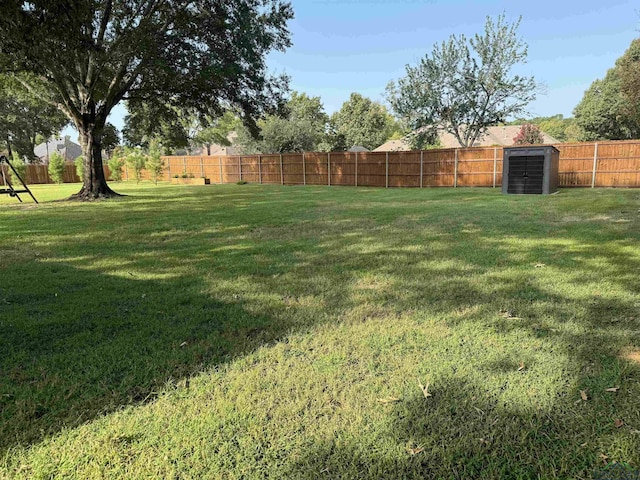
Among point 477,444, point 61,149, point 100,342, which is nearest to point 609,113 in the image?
point 477,444

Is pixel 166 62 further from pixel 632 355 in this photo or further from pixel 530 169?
pixel 632 355

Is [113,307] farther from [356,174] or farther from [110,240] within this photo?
[356,174]

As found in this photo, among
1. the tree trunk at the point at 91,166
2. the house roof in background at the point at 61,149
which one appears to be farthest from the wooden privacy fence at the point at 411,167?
the house roof in background at the point at 61,149

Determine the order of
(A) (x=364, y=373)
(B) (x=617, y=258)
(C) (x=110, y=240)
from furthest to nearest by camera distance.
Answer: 1. (C) (x=110, y=240)
2. (B) (x=617, y=258)
3. (A) (x=364, y=373)

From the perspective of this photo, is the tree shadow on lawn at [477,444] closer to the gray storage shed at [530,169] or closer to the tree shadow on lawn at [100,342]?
the tree shadow on lawn at [100,342]

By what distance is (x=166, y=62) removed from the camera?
11719 mm

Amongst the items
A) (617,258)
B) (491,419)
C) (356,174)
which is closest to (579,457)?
(491,419)

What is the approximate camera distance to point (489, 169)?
1791 centimetres

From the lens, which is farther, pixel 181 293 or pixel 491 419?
pixel 181 293

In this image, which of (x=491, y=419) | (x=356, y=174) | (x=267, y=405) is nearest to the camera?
(x=491, y=419)

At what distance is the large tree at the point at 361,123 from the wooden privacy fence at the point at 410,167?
24784mm

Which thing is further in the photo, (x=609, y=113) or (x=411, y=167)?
(x=609, y=113)

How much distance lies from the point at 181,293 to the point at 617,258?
4584 mm

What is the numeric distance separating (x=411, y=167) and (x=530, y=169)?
7042 millimetres
